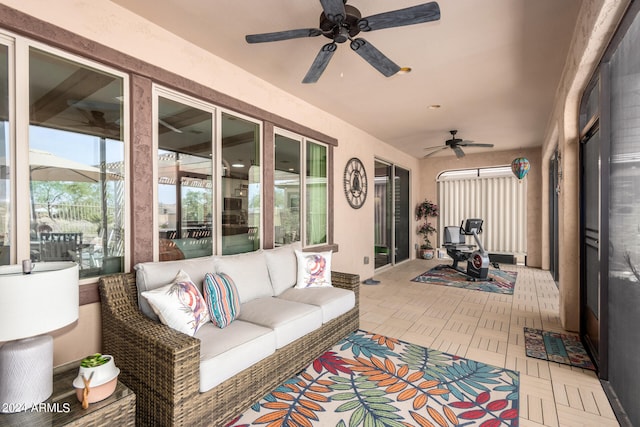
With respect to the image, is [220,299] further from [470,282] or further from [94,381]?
[470,282]

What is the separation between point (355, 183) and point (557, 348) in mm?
3483

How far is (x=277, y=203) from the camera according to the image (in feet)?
12.7

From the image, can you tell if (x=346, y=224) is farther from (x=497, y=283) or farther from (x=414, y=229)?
(x=414, y=229)

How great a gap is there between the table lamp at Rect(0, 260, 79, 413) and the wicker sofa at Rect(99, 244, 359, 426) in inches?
16.9

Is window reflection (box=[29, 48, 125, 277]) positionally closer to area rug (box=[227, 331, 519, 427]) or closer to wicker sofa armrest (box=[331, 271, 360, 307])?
area rug (box=[227, 331, 519, 427])

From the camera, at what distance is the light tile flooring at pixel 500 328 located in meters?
2.08

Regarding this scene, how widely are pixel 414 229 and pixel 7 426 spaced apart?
8.06m

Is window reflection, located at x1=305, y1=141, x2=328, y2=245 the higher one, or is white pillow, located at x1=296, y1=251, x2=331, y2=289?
window reflection, located at x1=305, y1=141, x2=328, y2=245

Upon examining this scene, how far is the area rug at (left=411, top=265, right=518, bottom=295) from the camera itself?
520cm

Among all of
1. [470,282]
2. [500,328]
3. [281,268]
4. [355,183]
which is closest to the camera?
[281,268]

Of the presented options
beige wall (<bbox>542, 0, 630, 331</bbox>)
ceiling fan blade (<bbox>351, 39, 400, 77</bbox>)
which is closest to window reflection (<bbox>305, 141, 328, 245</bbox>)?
ceiling fan blade (<bbox>351, 39, 400, 77</bbox>)

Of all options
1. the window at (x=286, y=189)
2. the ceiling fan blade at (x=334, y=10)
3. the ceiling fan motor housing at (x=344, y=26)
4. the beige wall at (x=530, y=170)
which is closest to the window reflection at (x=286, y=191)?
the window at (x=286, y=189)

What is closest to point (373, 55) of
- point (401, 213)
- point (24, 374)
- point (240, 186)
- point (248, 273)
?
point (240, 186)

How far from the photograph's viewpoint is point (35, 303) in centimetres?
130
